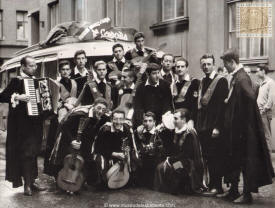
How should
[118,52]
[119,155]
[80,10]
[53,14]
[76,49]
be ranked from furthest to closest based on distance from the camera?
[53,14]
[80,10]
[76,49]
[118,52]
[119,155]

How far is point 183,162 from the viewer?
20.3 ft

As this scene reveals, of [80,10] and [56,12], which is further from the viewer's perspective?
[56,12]

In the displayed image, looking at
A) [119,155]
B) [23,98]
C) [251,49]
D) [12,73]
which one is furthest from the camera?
[12,73]

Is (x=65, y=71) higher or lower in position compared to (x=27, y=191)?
higher

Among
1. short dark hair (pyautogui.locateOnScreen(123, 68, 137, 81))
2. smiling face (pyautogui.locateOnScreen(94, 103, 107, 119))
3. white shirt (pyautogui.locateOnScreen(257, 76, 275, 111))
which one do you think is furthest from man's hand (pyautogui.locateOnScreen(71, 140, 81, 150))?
white shirt (pyautogui.locateOnScreen(257, 76, 275, 111))

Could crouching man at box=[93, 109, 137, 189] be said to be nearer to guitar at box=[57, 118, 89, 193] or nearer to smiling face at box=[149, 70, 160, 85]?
guitar at box=[57, 118, 89, 193]

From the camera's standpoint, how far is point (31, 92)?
20.2 ft

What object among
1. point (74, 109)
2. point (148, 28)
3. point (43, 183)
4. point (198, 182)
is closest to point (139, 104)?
A: point (74, 109)

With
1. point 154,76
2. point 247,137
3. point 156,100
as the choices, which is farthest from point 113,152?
point 247,137

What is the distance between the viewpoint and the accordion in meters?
6.16

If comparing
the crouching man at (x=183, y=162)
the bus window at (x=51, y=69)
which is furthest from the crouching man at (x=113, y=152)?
the bus window at (x=51, y=69)

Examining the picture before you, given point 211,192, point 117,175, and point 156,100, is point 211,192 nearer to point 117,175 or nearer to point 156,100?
point 117,175

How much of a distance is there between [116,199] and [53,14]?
12436 mm

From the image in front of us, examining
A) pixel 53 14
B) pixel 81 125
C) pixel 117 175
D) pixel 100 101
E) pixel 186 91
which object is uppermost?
Result: pixel 53 14
